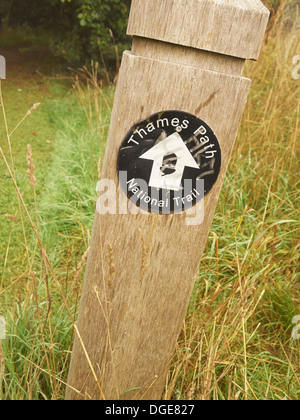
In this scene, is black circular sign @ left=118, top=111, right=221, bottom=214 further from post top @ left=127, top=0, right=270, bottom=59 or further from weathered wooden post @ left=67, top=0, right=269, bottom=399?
post top @ left=127, top=0, right=270, bottom=59

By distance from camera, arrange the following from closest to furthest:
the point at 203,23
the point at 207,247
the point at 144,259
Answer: the point at 203,23 → the point at 144,259 → the point at 207,247

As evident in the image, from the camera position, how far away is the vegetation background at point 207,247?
1.44 meters

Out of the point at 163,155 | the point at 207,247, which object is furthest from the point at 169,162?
the point at 207,247

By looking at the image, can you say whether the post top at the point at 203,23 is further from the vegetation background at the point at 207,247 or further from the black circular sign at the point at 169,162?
the vegetation background at the point at 207,247

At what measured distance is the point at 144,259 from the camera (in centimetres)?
98

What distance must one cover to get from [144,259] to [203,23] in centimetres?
58

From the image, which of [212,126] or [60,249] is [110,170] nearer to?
[212,126]

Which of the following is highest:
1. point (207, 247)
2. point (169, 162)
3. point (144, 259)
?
point (169, 162)

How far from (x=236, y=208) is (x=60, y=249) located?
120 centimetres

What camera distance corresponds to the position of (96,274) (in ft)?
3.83

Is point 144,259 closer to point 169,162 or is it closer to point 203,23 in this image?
point 169,162

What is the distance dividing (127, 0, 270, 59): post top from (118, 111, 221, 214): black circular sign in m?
0.18

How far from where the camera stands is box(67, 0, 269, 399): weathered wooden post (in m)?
0.89
